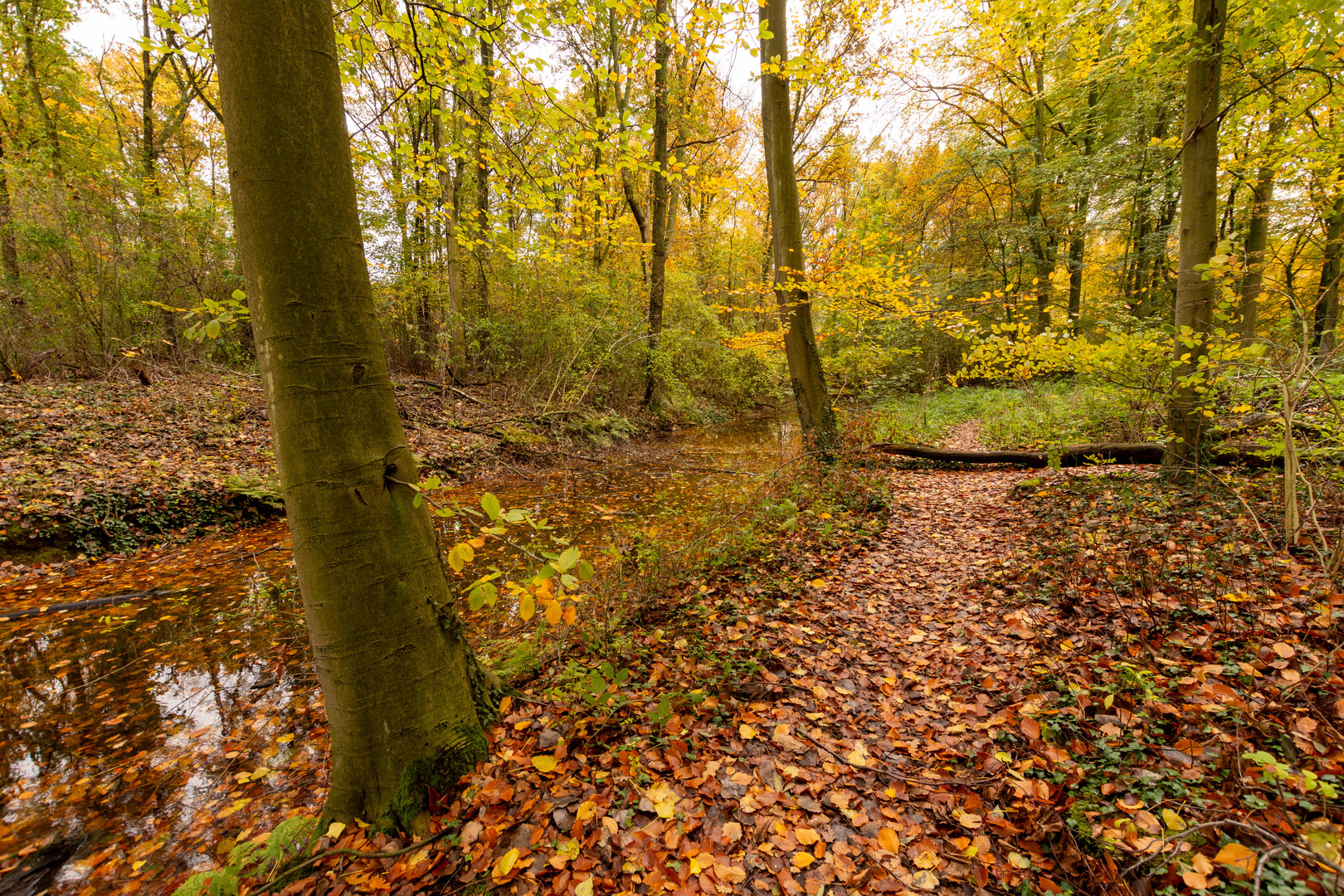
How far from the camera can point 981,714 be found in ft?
8.50

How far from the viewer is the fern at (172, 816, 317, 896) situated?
1.79m

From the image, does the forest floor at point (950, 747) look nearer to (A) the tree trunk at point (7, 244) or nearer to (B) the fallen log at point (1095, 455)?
(B) the fallen log at point (1095, 455)

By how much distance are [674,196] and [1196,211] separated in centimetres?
1316

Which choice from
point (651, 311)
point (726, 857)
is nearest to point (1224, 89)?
point (726, 857)

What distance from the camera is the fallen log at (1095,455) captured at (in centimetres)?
439

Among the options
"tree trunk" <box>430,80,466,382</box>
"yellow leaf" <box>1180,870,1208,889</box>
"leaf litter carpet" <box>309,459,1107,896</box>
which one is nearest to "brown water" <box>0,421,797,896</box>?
"leaf litter carpet" <box>309,459,1107,896</box>

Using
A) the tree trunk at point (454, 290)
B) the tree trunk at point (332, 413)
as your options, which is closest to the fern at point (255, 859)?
the tree trunk at point (332, 413)

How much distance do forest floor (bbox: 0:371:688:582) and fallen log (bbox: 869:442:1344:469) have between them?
576 cm

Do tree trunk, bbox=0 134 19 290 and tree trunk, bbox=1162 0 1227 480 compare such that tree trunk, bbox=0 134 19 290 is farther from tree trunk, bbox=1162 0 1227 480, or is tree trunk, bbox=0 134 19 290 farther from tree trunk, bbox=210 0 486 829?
tree trunk, bbox=1162 0 1227 480

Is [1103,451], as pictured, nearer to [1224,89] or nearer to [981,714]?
[1224,89]

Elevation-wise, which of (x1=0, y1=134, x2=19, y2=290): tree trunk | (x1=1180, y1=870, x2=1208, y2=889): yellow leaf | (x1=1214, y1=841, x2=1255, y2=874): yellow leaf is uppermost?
(x1=0, y1=134, x2=19, y2=290): tree trunk

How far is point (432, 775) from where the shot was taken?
216 centimetres

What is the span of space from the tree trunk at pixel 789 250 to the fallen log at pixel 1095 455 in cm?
108

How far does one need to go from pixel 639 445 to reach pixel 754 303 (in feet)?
42.6
